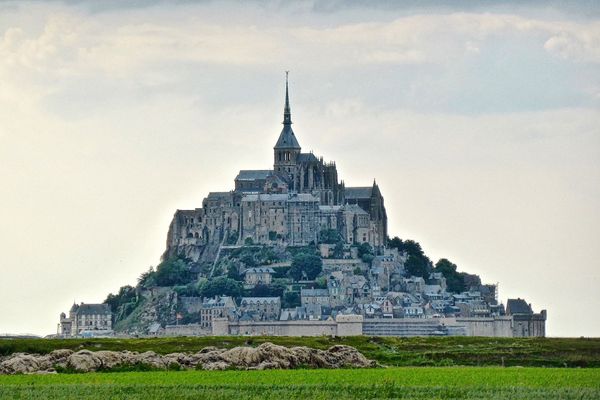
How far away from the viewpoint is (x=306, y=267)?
17200 cm

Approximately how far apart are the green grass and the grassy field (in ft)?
43.4

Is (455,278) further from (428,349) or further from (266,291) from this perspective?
(428,349)

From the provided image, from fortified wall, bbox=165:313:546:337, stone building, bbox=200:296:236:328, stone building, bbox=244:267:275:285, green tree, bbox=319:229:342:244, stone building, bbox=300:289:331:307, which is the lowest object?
fortified wall, bbox=165:313:546:337

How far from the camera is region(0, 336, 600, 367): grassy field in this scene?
65.8 m

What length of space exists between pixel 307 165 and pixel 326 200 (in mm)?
4698

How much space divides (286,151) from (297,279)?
22.6 m

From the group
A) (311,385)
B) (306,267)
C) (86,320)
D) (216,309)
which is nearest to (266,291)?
(306,267)

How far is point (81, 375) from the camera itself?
2012 inches

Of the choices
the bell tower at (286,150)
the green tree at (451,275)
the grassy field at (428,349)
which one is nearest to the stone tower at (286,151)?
the bell tower at (286,150)

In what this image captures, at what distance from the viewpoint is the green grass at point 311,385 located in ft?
141

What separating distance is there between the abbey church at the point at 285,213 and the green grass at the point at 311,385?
4924 inches

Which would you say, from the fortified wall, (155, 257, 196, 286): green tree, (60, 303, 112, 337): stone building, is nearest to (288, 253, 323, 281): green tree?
the fortified wall

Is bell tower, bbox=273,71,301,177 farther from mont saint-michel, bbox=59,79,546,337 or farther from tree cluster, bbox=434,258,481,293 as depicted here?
tree cluster, bbox=434,258,481,293

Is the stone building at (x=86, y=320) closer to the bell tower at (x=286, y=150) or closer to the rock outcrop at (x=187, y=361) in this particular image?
the bell tower at (x=286, y=150)
